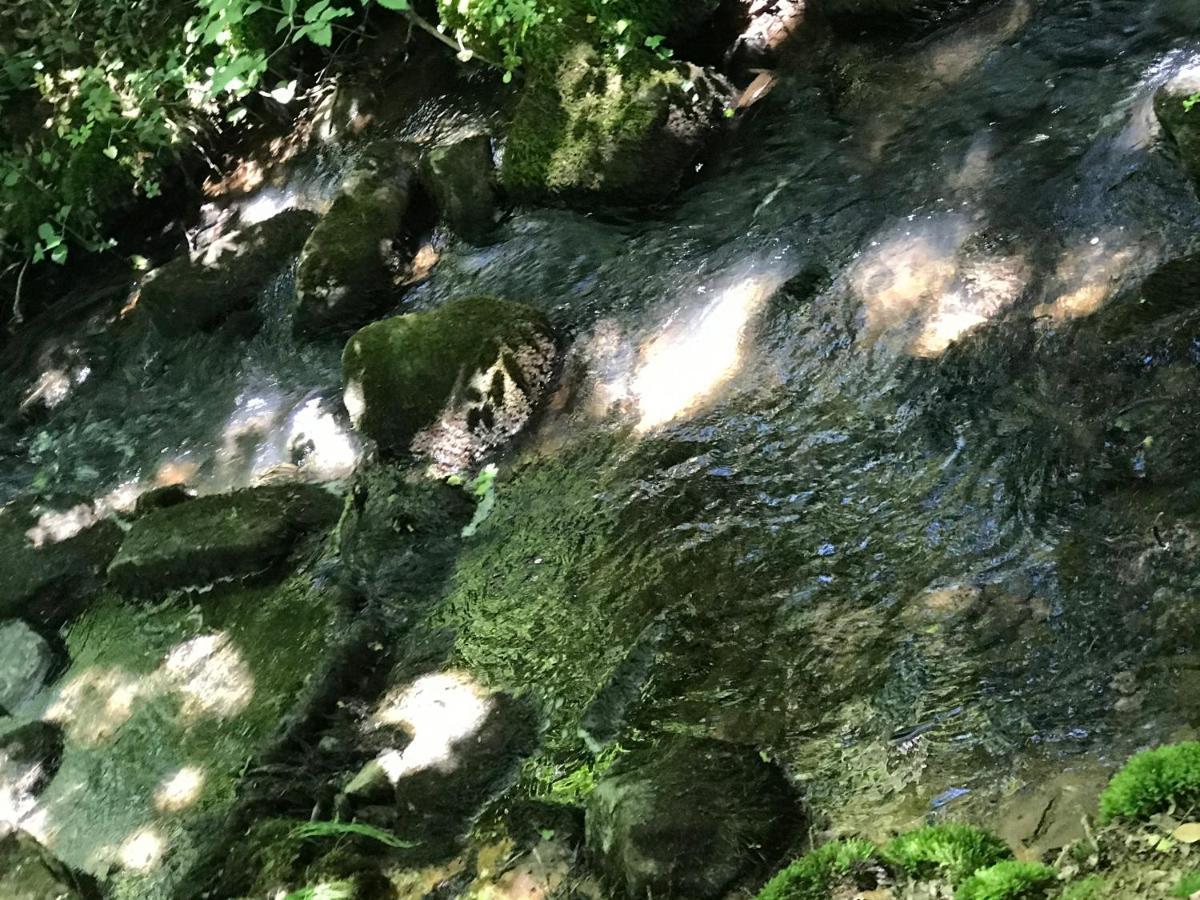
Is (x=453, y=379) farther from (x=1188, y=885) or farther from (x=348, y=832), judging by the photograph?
(x=1188, y=885)

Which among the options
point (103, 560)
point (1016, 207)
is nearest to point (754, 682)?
point (1016, 207)

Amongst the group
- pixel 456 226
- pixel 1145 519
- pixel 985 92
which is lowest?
pixel 1145 519

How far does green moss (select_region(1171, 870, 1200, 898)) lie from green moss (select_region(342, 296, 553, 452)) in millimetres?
4015

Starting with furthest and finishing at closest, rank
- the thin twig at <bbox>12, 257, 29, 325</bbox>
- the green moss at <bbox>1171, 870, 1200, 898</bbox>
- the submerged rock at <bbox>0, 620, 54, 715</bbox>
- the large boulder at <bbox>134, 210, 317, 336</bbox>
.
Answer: the thin twig at <bbox>12, 257, 29, 325</bbox> → the large boulder at <bbox>134, 210, 317, 336</bbox> → the submerged rock at <bbox>0, 620, 54, 715</bbox> → the green moss at <bbox>1171, 870, 1200, 898</bbox>

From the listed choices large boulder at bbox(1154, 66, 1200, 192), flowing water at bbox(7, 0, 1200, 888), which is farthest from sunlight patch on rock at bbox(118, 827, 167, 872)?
large boulder at bbox(1154, 66, 1200, 192)

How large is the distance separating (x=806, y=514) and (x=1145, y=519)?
46.8 inches

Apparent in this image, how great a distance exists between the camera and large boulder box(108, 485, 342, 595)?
5.30m

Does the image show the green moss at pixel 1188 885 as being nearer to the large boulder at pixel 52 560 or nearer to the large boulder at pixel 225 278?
the large boulder at pixel 52 560

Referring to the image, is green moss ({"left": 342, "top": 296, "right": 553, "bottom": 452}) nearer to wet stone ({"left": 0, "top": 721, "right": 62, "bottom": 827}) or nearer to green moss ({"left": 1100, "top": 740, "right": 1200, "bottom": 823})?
wet stone ({"left": 0, "top": 721, "right": 62, "bottom": 827})

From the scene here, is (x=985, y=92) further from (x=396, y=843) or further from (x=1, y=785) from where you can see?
(x=1, y=785)

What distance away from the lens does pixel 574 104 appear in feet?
20.6

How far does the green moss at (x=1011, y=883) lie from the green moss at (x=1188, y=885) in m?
0.32

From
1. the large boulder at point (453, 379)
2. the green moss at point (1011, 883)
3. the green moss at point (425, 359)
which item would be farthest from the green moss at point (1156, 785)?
the green moss at point (425, 359)

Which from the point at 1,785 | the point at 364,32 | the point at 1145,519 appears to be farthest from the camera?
the point at 364,32
